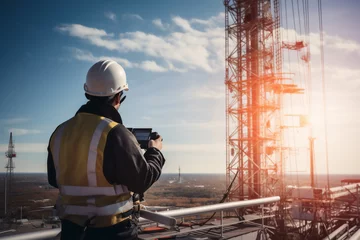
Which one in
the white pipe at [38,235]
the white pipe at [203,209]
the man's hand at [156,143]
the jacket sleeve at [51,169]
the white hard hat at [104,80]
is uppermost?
the white hard hat at [104,80]

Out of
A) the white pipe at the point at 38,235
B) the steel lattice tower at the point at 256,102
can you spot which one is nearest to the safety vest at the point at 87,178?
the white pipe at the point at 38,235

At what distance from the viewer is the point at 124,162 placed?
1651mm

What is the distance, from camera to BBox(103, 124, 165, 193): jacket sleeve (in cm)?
165

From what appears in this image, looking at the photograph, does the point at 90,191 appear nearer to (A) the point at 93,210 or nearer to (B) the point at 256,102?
(A) the point at 93,210

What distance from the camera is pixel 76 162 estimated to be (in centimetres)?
170

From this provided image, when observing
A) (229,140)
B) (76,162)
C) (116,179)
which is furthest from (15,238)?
(229,140)

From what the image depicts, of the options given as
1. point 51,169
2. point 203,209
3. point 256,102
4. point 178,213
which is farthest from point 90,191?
point 256,102

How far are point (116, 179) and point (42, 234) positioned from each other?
0.67m

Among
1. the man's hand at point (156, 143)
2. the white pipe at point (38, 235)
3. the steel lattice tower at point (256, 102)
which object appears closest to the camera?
the white pipe at point (38, 235)

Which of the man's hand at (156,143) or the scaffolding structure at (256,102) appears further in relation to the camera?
the scaffolding structure at (256,102)

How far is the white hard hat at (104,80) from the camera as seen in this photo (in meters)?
1.96

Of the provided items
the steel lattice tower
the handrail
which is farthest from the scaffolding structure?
the handrail

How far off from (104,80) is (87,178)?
69 cm

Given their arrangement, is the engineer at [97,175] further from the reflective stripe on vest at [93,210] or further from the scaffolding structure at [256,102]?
the scaffolding structure at [256,102]
